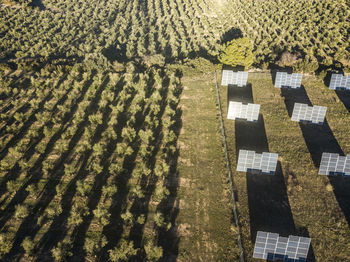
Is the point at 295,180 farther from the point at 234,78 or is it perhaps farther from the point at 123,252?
the point at 234,78

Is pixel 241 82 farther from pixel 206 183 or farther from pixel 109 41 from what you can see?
pixel 109 41

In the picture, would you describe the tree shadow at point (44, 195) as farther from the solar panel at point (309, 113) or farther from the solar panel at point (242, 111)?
the solar panel at point (309, 113)

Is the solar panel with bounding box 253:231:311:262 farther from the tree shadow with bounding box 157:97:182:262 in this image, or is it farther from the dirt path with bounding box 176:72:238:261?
the tree shadow with bounding box 157:97:182:262

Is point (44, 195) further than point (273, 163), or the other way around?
point (273, 163)

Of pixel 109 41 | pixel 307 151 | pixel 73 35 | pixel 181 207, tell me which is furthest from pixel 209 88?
pixel 73 35

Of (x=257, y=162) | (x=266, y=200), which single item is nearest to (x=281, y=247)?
(x=266, y=200)

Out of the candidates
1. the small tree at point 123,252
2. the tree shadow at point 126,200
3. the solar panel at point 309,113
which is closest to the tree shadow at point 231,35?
the solar panel at point 309,113
